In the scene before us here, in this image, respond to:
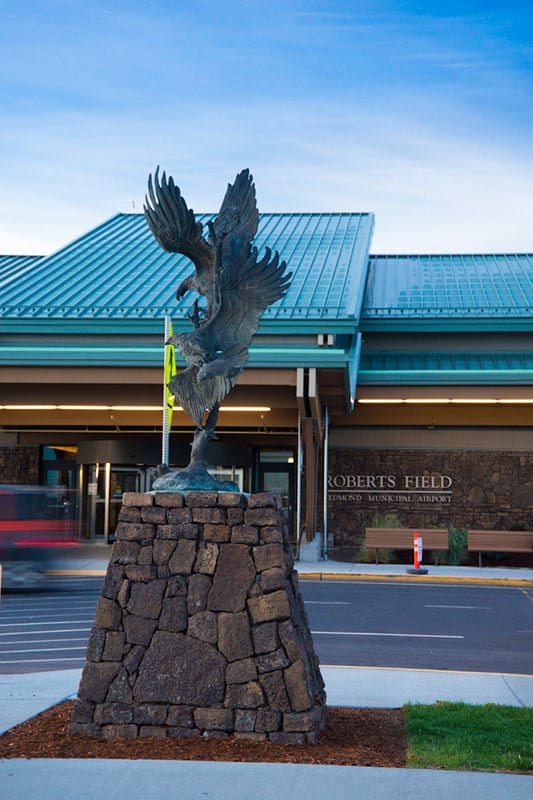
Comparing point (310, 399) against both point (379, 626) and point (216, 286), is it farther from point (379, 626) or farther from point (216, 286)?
point (216, 286)

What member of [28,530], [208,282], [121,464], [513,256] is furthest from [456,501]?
[208,282]

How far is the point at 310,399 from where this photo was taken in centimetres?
2595

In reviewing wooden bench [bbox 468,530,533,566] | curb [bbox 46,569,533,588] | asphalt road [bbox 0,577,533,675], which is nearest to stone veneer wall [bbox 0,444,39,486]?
curb [bbox 46,569,533,588]

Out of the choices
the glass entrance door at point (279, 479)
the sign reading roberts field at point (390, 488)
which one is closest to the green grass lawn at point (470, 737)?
the sign reading roberts field at point (390, 488)

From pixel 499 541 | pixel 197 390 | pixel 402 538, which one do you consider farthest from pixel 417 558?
pixel 197 390

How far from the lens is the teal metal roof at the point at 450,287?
33156 mm

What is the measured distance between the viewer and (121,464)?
31188 millimetres

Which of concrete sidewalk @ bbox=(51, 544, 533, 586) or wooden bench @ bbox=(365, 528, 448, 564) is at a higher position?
wooden bench @ bbox=(365, 528, 448, 564)

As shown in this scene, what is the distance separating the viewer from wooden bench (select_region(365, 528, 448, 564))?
26.9 meters

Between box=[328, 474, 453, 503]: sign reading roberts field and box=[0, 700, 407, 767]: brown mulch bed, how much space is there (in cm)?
2309

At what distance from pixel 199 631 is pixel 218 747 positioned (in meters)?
0.93

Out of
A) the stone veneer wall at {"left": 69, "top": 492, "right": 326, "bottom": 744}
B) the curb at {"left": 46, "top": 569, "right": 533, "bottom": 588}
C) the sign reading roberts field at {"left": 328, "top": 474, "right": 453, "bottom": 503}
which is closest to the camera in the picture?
the stone veneer wall at {"left": 69, "top": 492, "right": 326, "bottom": 744}

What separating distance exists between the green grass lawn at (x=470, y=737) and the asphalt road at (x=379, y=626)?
2.97 metres

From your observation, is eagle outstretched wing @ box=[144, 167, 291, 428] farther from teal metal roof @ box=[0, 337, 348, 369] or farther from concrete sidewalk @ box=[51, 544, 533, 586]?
teal metal roof @ box=[0, 337, 348, 369]
